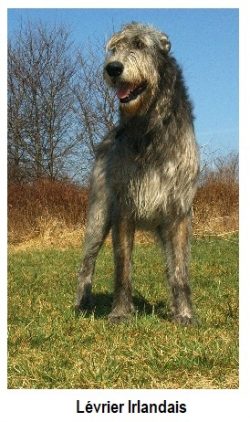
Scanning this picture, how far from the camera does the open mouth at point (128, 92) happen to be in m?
4.62

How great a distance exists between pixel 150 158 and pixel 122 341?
1.47 meters

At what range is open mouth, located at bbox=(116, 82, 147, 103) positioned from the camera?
4.62m

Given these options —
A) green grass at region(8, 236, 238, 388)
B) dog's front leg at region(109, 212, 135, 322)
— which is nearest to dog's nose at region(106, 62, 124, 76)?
dog's front leg at region(109, 212, 135, 322)

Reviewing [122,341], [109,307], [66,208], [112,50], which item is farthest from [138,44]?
[66,208]

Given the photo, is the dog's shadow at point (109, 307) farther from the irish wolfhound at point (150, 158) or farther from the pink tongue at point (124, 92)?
the pink tongue at point (124, 92)

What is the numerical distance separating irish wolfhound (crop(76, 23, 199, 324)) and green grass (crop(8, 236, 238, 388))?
389 millimetres

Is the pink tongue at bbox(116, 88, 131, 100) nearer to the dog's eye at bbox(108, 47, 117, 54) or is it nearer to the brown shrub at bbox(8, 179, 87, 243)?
the dog's eye at bbox(108, 47, 117, 54)

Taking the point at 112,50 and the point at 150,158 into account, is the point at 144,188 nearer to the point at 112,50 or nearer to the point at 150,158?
the point at 150,158

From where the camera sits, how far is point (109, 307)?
601 cm

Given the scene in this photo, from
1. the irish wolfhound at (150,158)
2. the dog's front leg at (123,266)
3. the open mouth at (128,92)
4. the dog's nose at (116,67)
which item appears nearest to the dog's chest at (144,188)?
the irish wolfhound at (150,158)

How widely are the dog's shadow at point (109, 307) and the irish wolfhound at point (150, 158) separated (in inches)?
13.5
